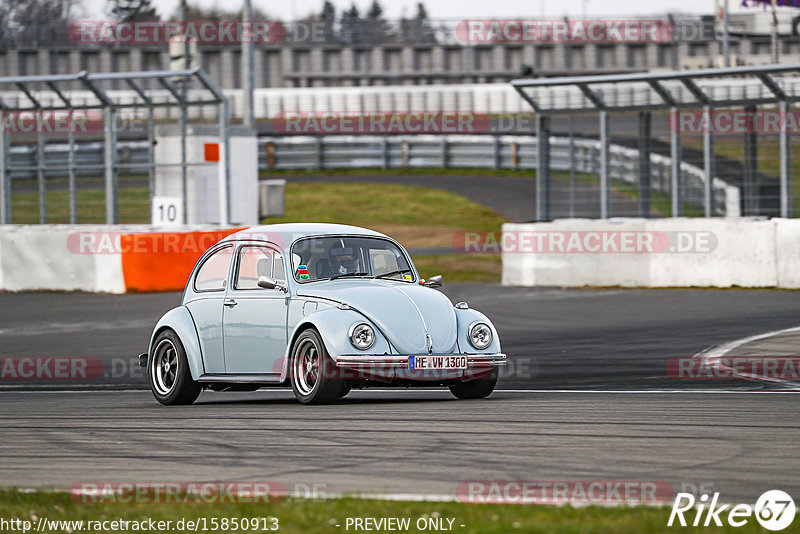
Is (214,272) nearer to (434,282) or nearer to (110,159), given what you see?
(434,282)

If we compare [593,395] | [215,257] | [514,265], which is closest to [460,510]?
[593,395]

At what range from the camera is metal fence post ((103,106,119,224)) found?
22828mm

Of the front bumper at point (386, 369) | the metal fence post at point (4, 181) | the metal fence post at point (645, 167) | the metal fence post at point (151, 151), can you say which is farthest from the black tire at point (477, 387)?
the metal fence post at point (4, 181)

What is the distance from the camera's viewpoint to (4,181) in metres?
23.8

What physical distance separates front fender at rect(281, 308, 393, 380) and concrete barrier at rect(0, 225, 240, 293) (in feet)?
38.0

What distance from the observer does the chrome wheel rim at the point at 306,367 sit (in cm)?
991

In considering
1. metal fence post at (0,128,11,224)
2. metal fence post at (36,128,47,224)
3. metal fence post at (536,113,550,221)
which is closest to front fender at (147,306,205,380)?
metal fence post at (536,113,550,221)

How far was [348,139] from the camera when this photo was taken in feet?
146

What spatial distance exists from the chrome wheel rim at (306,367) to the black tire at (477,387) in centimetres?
114

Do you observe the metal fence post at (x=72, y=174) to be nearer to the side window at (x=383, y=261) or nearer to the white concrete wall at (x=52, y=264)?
the white concrete wall at (x=52, y=264)

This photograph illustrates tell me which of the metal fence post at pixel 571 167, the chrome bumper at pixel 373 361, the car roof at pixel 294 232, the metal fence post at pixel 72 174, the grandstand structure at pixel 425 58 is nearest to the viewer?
the chrome bumper at pixel 373 361

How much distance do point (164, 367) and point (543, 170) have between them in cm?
1211

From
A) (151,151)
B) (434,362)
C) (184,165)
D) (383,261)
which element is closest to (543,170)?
(184,165)

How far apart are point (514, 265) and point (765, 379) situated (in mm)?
10302
